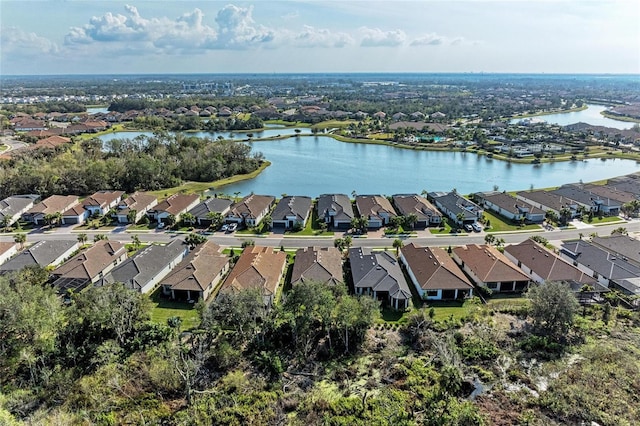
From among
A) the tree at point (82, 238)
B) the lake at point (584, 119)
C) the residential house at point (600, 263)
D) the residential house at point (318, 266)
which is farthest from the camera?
the lake at point (584, 119)

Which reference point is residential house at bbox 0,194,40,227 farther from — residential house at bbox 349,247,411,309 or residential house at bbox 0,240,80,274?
residential house at bbox 349,247,411,309

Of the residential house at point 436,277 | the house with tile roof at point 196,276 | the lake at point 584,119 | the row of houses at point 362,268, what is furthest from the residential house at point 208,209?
the lake at point 584,119

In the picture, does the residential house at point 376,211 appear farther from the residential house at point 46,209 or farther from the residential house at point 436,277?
the residential house at point 46,209

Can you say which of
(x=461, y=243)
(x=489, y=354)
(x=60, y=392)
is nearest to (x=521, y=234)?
(x=461, y=243)

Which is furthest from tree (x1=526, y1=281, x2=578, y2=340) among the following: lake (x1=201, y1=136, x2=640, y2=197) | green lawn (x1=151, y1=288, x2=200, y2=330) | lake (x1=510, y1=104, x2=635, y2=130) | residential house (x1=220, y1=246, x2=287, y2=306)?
lake (x1=510, y1=104, x2=635, y2=130)

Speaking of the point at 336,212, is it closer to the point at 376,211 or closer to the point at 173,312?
the point at 376,211

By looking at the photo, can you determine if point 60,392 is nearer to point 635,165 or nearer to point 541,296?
point 541,296
